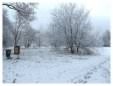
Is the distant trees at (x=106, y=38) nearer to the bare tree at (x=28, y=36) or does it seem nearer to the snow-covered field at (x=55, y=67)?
the snow-covered field at (x=55, y=67)

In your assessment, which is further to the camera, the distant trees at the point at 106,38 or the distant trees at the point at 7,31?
the distant trees at the point at 7,31

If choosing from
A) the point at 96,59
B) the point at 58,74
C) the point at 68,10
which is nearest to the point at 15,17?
the point at 68,10

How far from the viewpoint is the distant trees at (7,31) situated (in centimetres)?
331

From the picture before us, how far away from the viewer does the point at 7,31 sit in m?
3.32

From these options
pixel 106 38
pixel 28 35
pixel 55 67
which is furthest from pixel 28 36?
pixel 106 38

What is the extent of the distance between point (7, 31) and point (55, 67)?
2.71ft

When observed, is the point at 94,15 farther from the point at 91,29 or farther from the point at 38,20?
the point at 38,20

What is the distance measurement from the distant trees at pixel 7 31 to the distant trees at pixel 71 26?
1.94ft

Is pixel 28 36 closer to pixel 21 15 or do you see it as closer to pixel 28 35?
pixel 28 35

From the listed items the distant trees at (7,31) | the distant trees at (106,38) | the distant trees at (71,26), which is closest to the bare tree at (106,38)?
the distant trees at (106,38)

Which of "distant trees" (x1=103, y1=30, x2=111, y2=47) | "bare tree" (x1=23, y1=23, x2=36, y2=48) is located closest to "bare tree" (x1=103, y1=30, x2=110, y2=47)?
"distant trees" (x1=103, y1=30, x2=111, y2=47)

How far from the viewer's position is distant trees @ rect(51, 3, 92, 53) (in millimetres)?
3281

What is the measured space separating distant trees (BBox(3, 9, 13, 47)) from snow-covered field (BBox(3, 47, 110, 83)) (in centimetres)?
20

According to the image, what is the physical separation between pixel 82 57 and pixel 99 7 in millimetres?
714
